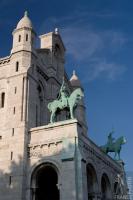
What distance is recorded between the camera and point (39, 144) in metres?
37.2

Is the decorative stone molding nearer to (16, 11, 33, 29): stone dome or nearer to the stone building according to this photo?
the stone building

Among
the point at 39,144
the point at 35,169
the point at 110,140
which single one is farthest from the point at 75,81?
the point at 35,169

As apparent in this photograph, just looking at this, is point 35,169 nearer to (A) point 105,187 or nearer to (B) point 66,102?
(B) point 66,102

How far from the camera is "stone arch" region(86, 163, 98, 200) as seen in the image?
129 ft

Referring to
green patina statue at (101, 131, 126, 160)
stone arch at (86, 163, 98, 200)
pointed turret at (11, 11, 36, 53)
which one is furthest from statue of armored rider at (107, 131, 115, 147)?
pointed turret at (11, 11, 36, 53)

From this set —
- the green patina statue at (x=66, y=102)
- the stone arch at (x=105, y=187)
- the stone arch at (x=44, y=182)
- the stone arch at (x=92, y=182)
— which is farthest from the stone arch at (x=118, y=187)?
the green patina statue at (x=66, y=102)

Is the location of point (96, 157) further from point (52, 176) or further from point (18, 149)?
point (18, 149)

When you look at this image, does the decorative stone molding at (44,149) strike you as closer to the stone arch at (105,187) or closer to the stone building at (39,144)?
the stone building at (39,144)

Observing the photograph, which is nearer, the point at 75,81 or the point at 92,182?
the point at 92,182

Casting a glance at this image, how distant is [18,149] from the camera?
122ft

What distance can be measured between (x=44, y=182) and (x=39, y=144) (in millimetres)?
6521

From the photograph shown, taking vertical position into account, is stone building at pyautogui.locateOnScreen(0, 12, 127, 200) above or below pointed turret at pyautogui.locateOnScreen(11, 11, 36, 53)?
below

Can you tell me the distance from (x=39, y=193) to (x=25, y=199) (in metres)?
4.85

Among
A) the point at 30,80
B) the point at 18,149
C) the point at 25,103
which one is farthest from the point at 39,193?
the point at 30,80
